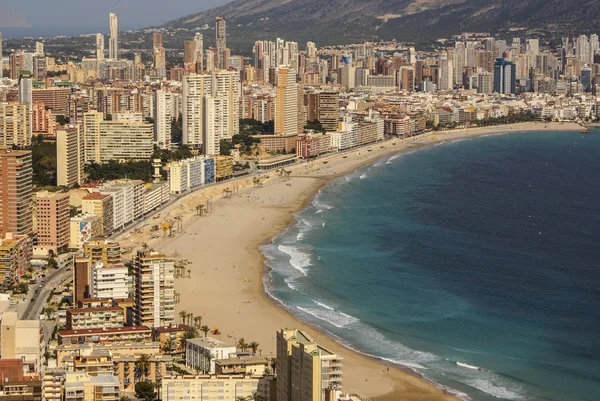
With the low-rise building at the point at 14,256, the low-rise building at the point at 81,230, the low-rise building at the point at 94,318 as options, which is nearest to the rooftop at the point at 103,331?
the low-rise building at the point at 94,318

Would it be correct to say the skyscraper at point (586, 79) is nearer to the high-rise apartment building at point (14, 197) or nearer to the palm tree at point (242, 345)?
the high-rise apartment building at point (14, 197)

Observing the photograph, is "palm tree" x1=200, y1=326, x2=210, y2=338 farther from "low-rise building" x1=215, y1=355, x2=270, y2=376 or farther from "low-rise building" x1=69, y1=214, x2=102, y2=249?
"low-rise building" x1=69, y1=214, x2=102, y2=249

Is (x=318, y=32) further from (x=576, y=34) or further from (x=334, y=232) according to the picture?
(x=334, y=232)

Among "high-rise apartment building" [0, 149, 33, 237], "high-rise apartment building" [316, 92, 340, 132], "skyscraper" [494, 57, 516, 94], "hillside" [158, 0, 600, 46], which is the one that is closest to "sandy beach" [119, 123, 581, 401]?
"high-rise apartment building" [0, 149, 33, 237]

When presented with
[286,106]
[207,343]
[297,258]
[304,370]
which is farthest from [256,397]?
[286,106]

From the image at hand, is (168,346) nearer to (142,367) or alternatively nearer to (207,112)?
(142,367)

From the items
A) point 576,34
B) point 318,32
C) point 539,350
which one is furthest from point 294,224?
point 318,32
